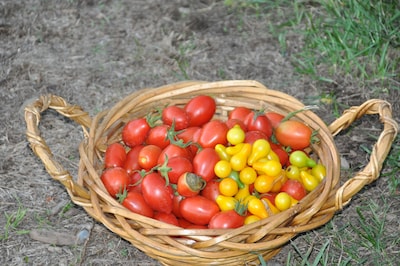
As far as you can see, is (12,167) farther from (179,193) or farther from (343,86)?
(343,86)

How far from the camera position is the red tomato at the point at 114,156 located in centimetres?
250

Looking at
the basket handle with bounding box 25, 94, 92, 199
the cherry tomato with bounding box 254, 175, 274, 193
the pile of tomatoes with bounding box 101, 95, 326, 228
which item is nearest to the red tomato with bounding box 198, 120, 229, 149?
the pile of tomatoes with bounding box 101, 95, 326, 228

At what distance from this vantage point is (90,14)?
3941 mm

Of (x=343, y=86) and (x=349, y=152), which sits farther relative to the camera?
(x=343, y=86)

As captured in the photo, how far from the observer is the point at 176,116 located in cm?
260

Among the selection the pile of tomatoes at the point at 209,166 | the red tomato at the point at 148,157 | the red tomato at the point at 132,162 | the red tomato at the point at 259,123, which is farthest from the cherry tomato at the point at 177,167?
the red tomato at the point at 259,123

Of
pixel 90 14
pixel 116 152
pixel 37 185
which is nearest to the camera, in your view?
pixel 116 152

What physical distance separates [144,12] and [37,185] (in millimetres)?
1489

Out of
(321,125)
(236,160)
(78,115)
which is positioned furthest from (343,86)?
(78,115)

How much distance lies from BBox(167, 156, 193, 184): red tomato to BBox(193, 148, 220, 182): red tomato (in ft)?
0.11

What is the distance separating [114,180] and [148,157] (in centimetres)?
16

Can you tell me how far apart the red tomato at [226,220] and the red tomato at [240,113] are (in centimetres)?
51

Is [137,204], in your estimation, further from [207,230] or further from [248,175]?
[248,175]

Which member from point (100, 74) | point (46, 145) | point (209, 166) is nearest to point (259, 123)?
point (209, 166)
